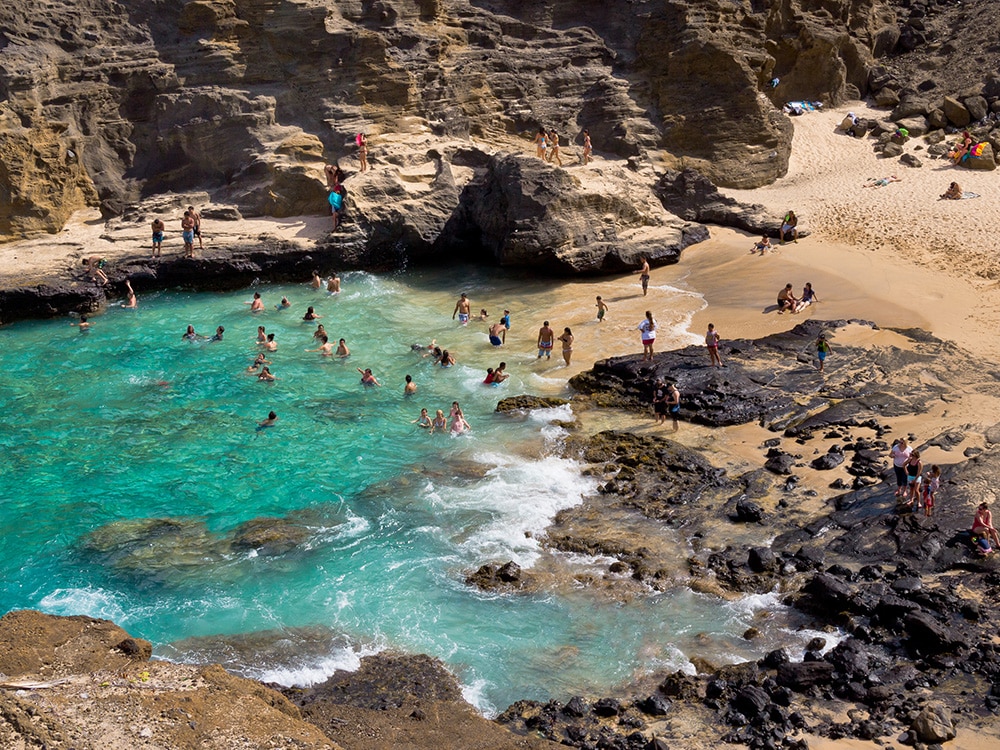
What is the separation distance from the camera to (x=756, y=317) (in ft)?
78.4

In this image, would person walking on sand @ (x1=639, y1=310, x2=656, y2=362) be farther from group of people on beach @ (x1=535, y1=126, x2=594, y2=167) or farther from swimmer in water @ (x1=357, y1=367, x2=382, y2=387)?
group of people on beach @ (x1=535, y1=126, x2=594, y2=167)

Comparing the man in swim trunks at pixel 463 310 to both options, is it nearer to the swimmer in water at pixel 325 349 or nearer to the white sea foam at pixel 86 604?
the swimmer in water at pixel 325 349

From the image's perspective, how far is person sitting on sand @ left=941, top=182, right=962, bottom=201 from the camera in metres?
29.0

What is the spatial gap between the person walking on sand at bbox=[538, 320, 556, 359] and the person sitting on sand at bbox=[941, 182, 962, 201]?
567 inches

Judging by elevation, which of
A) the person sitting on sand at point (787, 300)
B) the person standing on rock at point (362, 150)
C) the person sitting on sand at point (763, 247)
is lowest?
the person sitting on sand at point (787, 300)

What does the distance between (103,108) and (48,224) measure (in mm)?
4425

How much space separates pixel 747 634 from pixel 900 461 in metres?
4.74

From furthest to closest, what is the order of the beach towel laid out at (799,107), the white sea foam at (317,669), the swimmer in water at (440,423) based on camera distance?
1. the beach towel laid out at (799,107)
2. the swimmer in water at (440,423)
3. the white sea foam at (317,669)

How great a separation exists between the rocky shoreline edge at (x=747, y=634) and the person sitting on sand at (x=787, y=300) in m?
3.53

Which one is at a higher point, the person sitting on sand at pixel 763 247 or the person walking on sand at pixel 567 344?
the person sitting on sand at pixel 763 247

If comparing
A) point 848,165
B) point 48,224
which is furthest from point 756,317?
point 48,224

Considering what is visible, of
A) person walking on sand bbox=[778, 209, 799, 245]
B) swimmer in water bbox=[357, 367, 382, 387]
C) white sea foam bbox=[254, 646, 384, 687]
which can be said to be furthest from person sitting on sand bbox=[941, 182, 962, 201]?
white sea foam bbox=[254, 646, 384, 687]

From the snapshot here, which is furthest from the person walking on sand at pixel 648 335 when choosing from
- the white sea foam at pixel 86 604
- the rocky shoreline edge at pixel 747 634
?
the white sea foam at pixel 86 604

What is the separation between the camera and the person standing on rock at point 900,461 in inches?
627
